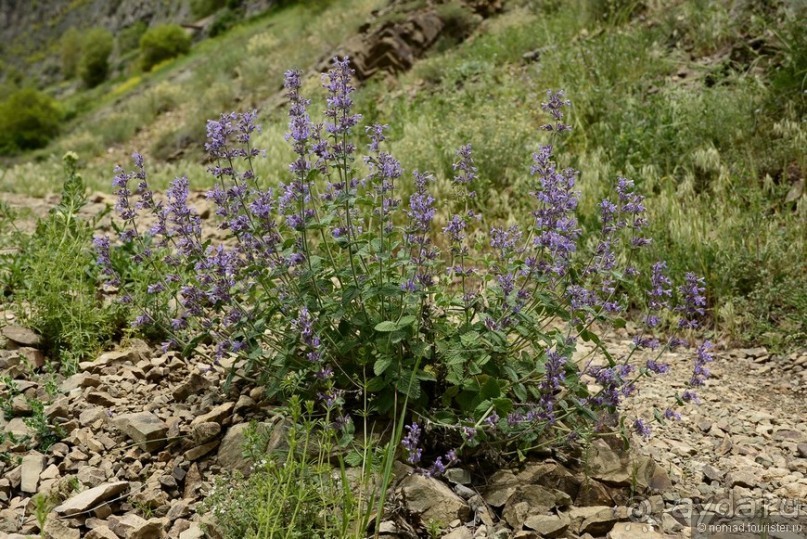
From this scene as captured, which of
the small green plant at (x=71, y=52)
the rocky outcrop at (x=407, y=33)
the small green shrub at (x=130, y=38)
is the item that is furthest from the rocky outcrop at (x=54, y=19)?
the rocky outcrop at (x=407, y=33)

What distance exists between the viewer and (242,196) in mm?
2508

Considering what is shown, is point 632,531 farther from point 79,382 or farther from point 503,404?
point 79,382

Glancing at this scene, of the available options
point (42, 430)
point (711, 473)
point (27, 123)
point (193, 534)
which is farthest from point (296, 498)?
point (27, 123)

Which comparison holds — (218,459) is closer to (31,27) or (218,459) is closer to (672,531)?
(672,531)

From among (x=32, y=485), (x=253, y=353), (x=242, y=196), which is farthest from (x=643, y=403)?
(x=32, y=485)

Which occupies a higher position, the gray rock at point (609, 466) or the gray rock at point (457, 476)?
the gray rock at point (457, 476)

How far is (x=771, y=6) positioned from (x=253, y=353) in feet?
22.7

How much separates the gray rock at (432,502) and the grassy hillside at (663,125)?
2.49 m

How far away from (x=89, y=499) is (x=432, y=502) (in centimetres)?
123

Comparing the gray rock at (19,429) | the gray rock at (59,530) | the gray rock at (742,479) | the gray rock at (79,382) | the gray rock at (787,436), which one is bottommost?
the gray rock at (787,436)

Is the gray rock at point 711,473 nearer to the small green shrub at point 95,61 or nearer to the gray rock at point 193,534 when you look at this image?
the gray rock at point 193,534

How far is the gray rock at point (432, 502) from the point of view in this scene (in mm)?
2277

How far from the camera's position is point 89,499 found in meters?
2.32

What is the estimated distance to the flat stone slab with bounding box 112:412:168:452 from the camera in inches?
107
